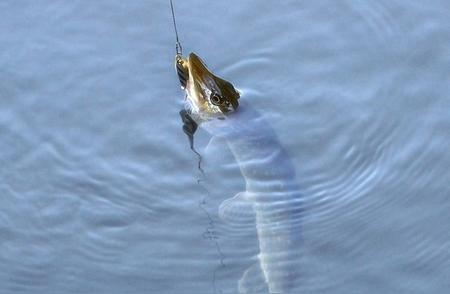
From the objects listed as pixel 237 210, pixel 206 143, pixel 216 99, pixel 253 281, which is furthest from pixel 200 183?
pixel 253 281

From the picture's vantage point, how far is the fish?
5.87 meters

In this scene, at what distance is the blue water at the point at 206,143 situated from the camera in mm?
5875

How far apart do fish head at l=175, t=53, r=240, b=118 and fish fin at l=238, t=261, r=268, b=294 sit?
1.08 m

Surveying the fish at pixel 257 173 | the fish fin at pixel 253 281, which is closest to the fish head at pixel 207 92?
the fish at pixel 257 173

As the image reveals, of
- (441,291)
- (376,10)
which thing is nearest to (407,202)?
(441,291)

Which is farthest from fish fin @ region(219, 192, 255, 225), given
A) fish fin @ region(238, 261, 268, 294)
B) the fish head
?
the fish head

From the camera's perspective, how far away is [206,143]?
6562mm

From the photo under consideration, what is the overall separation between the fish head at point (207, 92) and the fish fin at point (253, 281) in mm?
1084

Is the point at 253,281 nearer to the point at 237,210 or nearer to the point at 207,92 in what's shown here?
the point at 237,210

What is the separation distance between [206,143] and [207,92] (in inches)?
10.9

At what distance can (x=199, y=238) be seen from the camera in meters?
6.00

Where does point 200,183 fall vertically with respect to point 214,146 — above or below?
below

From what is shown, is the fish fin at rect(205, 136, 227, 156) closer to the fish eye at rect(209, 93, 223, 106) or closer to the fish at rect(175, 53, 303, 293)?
the fish at rect(175, 53, 303, 293)

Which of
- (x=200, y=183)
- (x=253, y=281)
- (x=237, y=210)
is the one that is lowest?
(x=253, y=281)
